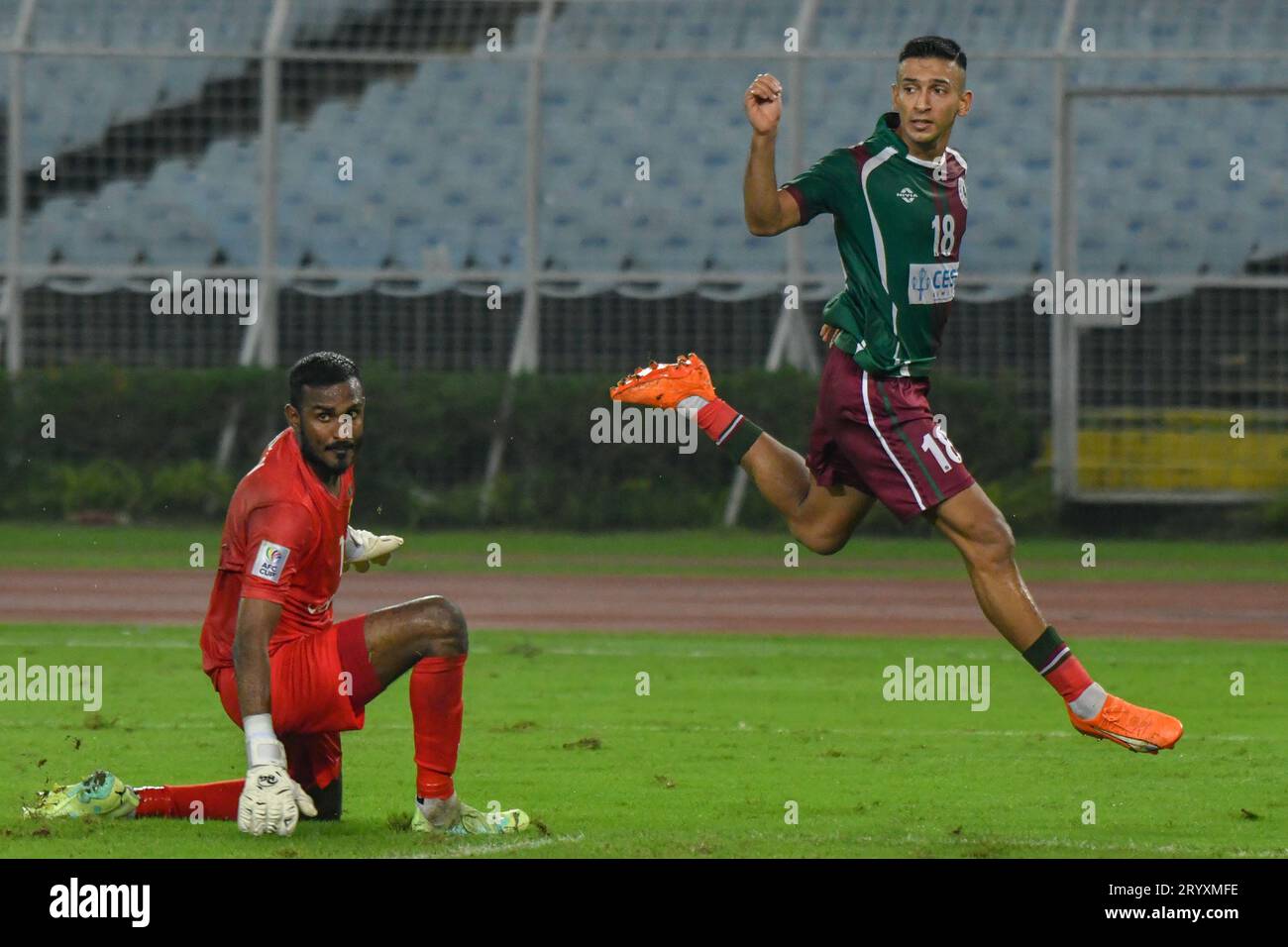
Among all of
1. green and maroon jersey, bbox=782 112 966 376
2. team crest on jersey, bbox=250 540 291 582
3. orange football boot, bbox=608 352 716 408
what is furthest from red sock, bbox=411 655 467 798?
green and maroon jersey, bbox=782 112 966 376

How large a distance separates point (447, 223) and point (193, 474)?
394 centimetres

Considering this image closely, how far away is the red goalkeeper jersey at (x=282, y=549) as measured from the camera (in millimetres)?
7508

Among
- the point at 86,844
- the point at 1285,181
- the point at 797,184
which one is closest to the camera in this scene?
the point at 86,844

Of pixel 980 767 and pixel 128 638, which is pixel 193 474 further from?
pixel 980 767

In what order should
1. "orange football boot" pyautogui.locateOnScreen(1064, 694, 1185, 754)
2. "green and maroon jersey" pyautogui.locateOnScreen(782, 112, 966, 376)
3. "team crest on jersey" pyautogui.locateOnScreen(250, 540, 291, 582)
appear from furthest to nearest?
"green and maroon jersey" pyautogui.locateOnScreen(782, 112, 966, 376), "orange football boot" pyautogui.locateOnScreen(1064, 694, 1185, 754), "team crest on jersey" pyautogui.locateOnScreen(250, 540, 291, 582)

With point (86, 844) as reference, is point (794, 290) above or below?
above

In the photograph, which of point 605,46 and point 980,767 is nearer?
point 980,767

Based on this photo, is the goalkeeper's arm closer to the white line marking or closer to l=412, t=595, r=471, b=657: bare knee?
the white line marking

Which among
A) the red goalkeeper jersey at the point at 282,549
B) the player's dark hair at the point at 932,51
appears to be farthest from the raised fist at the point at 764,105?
the red goalkeeper jersey at the point at 282,549

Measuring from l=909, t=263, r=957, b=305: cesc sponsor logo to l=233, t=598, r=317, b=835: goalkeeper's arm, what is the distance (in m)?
2.65

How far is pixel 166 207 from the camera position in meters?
25.7

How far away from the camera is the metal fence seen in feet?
80.7

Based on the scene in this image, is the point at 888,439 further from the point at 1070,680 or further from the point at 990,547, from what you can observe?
the point at 1070,680

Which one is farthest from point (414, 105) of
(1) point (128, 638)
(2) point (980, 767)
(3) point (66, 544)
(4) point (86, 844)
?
(4) point (86, 844)
